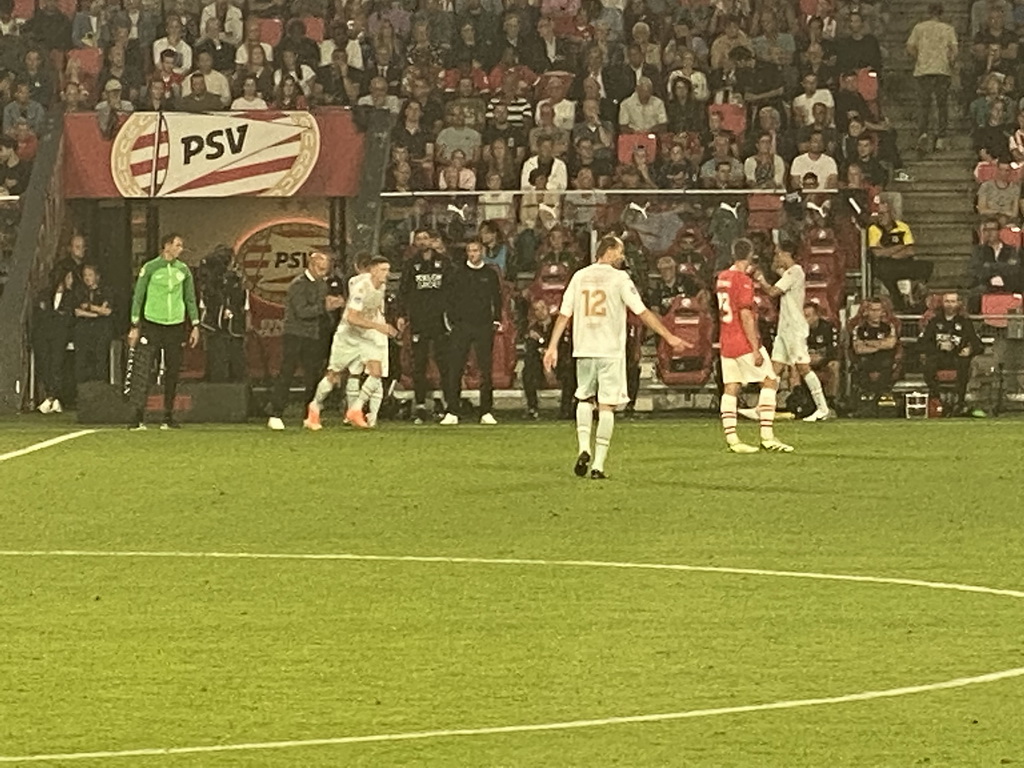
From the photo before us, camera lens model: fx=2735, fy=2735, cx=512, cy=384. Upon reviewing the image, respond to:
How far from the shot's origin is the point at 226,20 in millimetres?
38562

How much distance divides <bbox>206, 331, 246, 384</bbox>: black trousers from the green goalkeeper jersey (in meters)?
3.72

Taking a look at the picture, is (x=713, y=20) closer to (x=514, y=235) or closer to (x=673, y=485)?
(x=514, y=235)

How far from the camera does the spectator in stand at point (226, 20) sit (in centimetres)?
3822

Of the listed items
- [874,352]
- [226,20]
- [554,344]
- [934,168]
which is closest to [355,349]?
[874,352]

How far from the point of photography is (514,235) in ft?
110

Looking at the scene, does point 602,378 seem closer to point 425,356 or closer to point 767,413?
point 767,413

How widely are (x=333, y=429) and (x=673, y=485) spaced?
8.43m

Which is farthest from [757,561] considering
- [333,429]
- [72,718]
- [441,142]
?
[441,142]

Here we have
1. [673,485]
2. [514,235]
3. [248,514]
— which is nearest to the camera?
[248,514]

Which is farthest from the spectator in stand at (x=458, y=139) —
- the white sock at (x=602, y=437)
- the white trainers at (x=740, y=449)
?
the white sock at (x=602, y=437)

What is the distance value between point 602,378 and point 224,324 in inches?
427

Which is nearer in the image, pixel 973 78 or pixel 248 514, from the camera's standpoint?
pixel 248 514

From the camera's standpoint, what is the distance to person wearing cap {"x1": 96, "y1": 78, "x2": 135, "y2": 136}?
34.2 metres

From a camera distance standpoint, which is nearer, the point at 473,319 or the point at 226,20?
the point at 473,319
